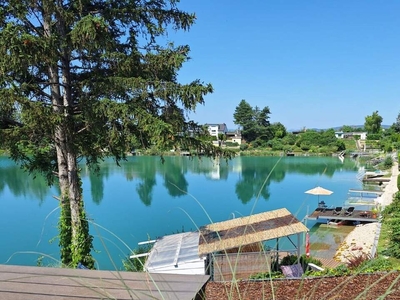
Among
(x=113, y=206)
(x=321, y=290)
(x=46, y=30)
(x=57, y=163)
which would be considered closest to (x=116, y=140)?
(x=57, y=163)

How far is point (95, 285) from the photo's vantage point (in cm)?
144

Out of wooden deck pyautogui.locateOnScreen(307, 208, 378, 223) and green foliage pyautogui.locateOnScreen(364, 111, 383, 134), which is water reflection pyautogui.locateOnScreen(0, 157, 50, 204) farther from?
green foliage pyautogui.locateOnScreen(364, 111, 383, 134)

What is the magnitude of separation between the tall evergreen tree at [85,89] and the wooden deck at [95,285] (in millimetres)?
3669

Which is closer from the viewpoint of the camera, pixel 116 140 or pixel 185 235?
pixel 116 140

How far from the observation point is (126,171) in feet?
105

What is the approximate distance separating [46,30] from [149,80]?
200 centimetres

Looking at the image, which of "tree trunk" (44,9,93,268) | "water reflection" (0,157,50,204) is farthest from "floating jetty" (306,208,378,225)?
"water reflection" (0,157,50,204)

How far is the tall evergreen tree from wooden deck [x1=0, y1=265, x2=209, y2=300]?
12.0 ft

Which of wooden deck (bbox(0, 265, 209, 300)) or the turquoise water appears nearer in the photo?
wooden deck (bbox(0, 265, 209, 300))

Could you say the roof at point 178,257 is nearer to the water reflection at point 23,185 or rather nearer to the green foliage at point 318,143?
the water reflection at point 23,185

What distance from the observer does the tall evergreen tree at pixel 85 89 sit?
205 inches

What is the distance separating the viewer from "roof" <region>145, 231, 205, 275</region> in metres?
5.91

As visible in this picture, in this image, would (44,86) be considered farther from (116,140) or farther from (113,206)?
(113,206)

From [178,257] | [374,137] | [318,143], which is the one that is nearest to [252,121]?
[318,143]
